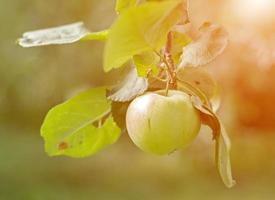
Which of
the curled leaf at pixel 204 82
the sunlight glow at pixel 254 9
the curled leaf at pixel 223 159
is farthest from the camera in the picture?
the sunlight glow at pixel 254 9

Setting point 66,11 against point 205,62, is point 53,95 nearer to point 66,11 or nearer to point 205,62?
point 66,11

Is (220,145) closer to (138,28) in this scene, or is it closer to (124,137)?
(138,28)

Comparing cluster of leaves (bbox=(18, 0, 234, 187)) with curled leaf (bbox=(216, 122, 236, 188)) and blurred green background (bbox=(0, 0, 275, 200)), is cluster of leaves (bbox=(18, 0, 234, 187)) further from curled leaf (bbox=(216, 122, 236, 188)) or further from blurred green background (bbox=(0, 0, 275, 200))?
blurred green background (bbox=(0, 0, 275, 200))

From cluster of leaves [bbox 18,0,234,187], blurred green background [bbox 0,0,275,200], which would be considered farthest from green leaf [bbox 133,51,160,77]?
blurred green background [bbox 0,0,275,200]

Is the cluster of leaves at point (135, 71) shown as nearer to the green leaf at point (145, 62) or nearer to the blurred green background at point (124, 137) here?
the green leaf at point (145, 62)

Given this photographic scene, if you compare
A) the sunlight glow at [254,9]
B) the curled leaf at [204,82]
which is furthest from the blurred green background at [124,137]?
the curled leaf at [204,82]

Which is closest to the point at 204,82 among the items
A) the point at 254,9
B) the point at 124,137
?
the point at 254,9
